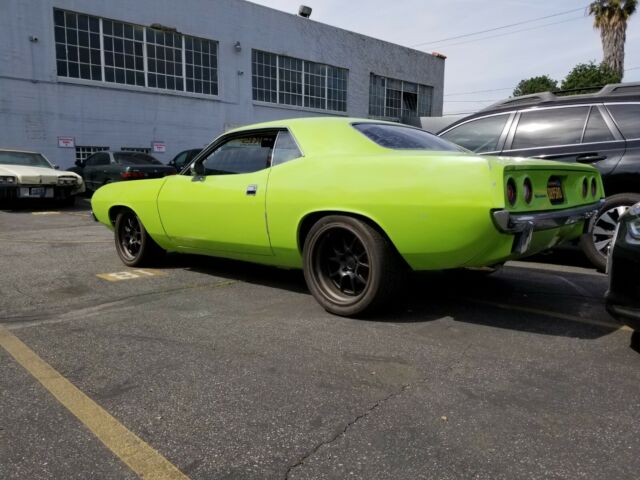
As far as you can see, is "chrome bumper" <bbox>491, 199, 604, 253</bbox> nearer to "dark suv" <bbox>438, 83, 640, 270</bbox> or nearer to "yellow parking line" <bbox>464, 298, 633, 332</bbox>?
"yellow parking line" <bbox>464, 298, 633, 332</bbox>

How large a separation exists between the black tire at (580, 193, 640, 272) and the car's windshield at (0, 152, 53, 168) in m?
11.5

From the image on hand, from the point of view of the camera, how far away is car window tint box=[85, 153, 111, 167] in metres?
13.0

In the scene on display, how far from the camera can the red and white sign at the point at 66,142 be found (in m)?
16.3

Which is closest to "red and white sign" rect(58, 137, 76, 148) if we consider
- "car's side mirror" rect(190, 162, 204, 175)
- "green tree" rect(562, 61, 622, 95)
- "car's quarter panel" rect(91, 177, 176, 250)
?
"car's quarter panel" rect(91, 177, 176, 250)

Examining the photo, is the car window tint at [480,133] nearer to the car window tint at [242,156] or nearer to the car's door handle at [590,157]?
the car's door handle at [590,157]

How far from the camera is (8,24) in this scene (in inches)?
589

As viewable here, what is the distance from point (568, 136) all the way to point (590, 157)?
0.35 metres

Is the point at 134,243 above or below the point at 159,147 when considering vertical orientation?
below

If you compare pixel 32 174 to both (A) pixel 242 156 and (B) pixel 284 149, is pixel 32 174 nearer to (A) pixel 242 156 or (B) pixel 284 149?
(A) pixel 242 156

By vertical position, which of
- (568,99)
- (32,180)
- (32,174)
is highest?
(568,99)

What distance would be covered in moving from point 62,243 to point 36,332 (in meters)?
4.01

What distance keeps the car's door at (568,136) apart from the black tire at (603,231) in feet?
1.03

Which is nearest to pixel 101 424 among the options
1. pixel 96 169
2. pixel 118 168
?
pixel 118 168

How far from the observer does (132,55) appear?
57.7 feet
